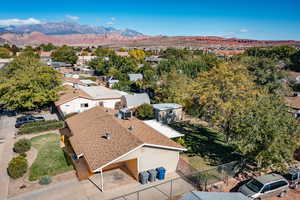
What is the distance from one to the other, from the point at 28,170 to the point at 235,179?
16.9 metres

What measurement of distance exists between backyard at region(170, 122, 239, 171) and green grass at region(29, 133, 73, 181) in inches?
438

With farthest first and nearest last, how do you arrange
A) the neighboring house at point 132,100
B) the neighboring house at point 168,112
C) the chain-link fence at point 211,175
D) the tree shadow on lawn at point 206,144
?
the neighboring house at point 132,100, the neighboring house at point 168,112, the tree shadow on lawn at point 206,144, the chain-link fence at point 211,175

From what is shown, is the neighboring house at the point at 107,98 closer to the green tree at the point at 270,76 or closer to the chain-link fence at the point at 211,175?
the chain-link fence at the point at 211,175

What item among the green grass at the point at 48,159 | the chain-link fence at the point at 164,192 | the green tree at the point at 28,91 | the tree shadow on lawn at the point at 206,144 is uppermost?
the green tree at the point at 28,91

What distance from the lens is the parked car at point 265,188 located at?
47.0ft

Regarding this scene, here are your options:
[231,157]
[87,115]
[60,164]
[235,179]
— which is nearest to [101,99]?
[87,115]

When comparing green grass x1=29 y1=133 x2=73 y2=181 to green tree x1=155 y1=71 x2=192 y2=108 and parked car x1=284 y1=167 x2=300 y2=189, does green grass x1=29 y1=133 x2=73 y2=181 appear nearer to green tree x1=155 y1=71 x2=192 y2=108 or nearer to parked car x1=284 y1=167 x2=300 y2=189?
parked car x1=284 y1=167 x2=300 y2=189

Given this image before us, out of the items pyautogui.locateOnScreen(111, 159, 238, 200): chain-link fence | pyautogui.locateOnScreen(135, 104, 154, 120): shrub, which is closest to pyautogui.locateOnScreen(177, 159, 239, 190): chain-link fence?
pyautogui.locateOnScreen(111, 159, 238, 200): chain-link fence

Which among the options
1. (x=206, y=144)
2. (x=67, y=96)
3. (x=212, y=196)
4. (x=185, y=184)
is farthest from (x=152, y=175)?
(x=67, y=96)

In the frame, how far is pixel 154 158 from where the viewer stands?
56.9 feet

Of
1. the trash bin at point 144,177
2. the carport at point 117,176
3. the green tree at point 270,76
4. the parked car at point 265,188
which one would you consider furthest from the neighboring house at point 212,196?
the green tree at point 270,76

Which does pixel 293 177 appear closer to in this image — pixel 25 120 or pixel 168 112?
pixel 168 112

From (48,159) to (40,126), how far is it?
28.4ft

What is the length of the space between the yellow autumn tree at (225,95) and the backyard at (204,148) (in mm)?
2306
